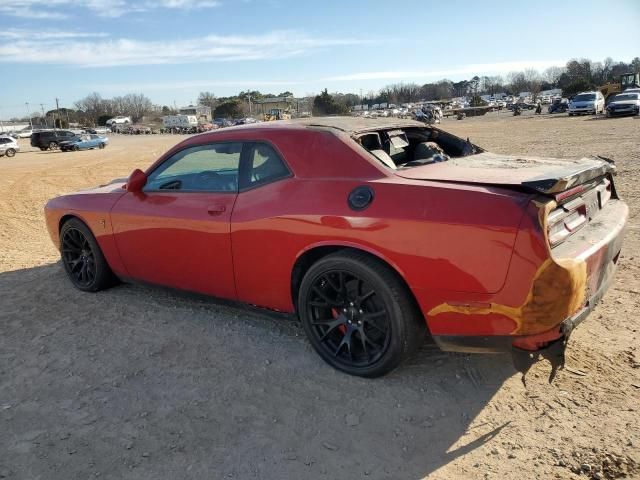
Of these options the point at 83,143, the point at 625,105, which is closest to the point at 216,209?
the point at 625,105

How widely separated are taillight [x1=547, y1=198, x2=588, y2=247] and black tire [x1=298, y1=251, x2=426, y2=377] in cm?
83

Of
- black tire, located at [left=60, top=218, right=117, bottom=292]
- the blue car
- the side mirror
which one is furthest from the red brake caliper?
the blue car

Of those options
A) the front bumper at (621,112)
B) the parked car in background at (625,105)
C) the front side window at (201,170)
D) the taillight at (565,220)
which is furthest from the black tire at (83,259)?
the front bumper at (621,112)

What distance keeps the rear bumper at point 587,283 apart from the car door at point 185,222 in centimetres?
172

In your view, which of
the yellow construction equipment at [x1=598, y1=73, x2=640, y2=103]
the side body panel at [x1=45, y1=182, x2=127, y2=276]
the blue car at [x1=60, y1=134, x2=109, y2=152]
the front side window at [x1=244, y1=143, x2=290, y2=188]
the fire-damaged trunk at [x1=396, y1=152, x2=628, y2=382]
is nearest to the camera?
the fire-damaged trunk at [x1=396, y1=152, x2=628, y2=382]

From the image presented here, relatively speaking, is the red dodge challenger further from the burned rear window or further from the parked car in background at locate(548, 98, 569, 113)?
the parked car in background at locate(548, 98, 569, 113)

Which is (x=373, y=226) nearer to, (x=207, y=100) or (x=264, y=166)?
(x=264, y=166)

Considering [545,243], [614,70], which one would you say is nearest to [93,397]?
[545,243]

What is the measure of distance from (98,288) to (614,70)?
114442 mm

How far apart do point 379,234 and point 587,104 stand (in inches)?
1632

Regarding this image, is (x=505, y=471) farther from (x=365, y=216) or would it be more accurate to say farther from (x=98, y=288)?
(x=98, y=288)

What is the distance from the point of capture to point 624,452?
239 cm

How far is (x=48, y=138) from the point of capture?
38656mm

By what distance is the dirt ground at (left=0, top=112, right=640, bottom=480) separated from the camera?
2.44m
